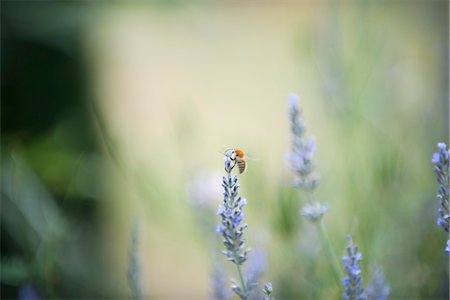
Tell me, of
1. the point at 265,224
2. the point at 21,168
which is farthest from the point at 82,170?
the point at 265,224

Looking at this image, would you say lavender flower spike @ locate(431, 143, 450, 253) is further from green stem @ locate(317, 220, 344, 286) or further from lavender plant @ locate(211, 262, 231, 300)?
lavender plant @ locate(211, 262, 231, 300)

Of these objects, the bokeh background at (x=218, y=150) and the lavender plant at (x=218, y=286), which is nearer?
the lavender plant at (x=218, y=286)

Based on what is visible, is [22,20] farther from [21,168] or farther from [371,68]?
[371,68]

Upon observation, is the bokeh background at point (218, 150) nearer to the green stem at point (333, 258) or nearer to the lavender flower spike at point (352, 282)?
the green stem at point (333, 258)

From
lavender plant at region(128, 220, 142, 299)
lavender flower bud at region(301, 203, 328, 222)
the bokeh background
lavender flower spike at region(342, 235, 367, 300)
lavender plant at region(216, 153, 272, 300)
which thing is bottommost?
lavender flower spike at region(342, 235, 367, 300)

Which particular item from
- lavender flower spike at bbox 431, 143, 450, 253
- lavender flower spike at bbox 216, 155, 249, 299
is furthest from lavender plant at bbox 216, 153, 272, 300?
lavender flower spike at bbox 431, 143, 450, 253

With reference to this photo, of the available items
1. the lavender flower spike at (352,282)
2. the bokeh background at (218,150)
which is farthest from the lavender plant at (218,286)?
A: the lavender flower spike at (352,282)

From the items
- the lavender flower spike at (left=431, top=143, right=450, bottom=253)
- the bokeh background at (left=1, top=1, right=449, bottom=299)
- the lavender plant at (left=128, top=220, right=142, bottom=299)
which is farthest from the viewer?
the bokeh background at (left=1, top=1, right=449, bottom=299)
